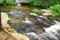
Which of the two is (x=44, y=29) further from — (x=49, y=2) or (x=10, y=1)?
(x=10, y=1)

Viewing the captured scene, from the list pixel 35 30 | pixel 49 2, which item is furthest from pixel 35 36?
pixel 49 2

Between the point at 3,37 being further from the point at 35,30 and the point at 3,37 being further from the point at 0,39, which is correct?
the point at 35,30

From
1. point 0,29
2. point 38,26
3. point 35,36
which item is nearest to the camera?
point 0,29

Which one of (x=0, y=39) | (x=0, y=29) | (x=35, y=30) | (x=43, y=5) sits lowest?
(x=0, y=39)

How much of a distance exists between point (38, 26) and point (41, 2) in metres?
11.2

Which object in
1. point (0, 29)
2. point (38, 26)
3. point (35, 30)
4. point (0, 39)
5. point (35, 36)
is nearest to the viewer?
point (0, 39)

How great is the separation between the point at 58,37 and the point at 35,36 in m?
1.34

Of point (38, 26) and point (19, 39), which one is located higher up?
point (38, 26)

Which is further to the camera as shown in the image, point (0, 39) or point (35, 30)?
point (35, 30)

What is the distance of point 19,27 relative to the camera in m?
11.9

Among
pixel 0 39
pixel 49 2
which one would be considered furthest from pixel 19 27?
pixel 49 2

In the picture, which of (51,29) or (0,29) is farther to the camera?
(51,29)

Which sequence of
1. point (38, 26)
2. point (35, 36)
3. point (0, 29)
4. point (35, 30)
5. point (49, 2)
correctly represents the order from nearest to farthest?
point (0, 29), point (35, 36), point (35, 30), point (38, 26), point (49, 2)

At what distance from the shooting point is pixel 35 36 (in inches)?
403
